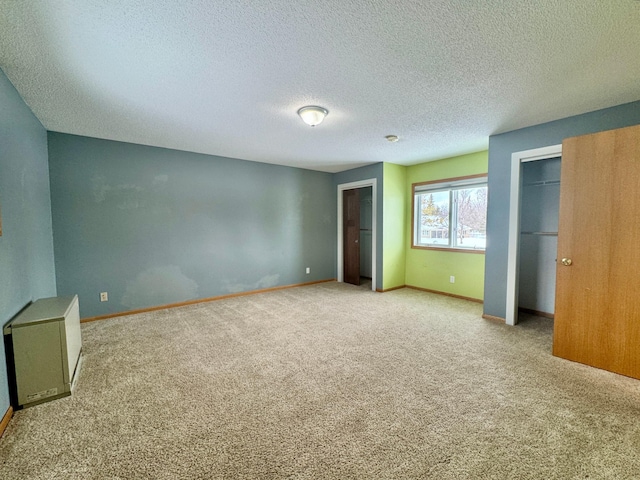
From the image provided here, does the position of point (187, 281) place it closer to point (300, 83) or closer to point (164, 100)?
point (164, 100)

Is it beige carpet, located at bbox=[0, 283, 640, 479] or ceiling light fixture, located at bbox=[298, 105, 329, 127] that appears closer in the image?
beige carpet, located at bbox=[0, 283, 640, 479]

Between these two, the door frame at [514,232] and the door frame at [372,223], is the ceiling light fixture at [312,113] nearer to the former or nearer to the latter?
the door frame at [514,232]

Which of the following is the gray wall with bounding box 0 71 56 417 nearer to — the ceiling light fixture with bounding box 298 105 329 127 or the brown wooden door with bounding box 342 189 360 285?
the ceiling light fixture with bounding box 298 105 329 127

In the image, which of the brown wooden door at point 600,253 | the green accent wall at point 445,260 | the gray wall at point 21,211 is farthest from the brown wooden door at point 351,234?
the gray wall at point 21,211

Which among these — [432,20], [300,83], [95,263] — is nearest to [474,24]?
[432,20]

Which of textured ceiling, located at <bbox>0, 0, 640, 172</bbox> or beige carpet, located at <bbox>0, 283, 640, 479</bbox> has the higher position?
textured ceiling, located at <bbox>0, 0, 640, 172</bbox>

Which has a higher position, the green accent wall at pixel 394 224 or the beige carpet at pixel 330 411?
the green accent wall at pixel 394 224

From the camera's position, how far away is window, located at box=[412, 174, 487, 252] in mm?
4324

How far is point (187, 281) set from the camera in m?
4.28

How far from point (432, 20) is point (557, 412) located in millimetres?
2620

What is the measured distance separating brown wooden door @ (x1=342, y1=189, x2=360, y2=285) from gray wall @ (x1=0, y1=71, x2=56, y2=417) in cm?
473

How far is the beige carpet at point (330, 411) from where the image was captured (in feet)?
4.64

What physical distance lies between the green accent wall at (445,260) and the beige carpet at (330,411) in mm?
1358

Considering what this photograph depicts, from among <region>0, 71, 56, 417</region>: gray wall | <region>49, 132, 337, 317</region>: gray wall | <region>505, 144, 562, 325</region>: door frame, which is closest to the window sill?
<region>505, 144, 562, 325</region>: door frame
